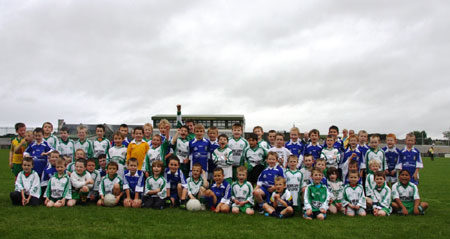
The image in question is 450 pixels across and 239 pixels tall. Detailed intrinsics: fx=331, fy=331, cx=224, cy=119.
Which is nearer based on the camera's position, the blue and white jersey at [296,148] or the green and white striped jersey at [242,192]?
the green and white striped jersey at [242,192]

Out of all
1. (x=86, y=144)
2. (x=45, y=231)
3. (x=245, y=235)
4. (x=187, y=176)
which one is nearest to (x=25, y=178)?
(x=86, y=144)

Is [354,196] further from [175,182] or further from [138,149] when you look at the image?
[138,149]

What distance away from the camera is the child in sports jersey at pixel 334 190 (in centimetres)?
589

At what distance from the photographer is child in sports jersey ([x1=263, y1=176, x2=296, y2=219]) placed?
537 cm

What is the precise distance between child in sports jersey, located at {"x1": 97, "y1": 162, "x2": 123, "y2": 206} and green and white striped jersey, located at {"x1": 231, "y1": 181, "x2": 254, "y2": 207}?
7.00 feet

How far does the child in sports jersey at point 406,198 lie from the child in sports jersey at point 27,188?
6379 mm

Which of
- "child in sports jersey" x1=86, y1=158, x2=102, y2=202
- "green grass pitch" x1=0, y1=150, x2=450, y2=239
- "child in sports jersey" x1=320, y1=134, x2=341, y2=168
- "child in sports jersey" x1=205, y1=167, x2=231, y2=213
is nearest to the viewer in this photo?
"green grass pitch" x1=0, y1=150, x2=450, y2=239

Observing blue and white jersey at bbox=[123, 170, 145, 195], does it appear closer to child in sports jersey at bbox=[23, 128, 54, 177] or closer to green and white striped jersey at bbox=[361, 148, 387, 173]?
child in sports jersey at bbox=[23, 128, 54, 177]

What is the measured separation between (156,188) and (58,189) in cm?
176

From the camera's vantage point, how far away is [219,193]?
19.5 feet

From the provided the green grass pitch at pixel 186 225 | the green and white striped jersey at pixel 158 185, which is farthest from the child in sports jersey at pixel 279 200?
the green and white striped jersey at pixel 158 185

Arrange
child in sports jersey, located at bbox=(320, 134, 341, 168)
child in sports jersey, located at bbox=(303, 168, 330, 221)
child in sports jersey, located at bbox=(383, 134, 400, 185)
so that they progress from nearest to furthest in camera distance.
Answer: child in sports jersey, located at bbox=(303, 168, 330, 221) < child in sports jersey, located at bbox=(320, 134, 341, 168) < child in sports jersey, located at bbox=(383, 134, 400, 185)

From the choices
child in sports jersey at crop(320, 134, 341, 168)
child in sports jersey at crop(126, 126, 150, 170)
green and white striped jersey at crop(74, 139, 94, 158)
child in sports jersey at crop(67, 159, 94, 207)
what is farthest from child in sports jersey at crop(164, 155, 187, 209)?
child in sports jersey at crop(320, 134, 341, 168)

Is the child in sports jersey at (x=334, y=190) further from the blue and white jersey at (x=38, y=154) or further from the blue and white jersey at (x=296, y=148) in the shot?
the blue and white jersey at (x=38, y=154)
